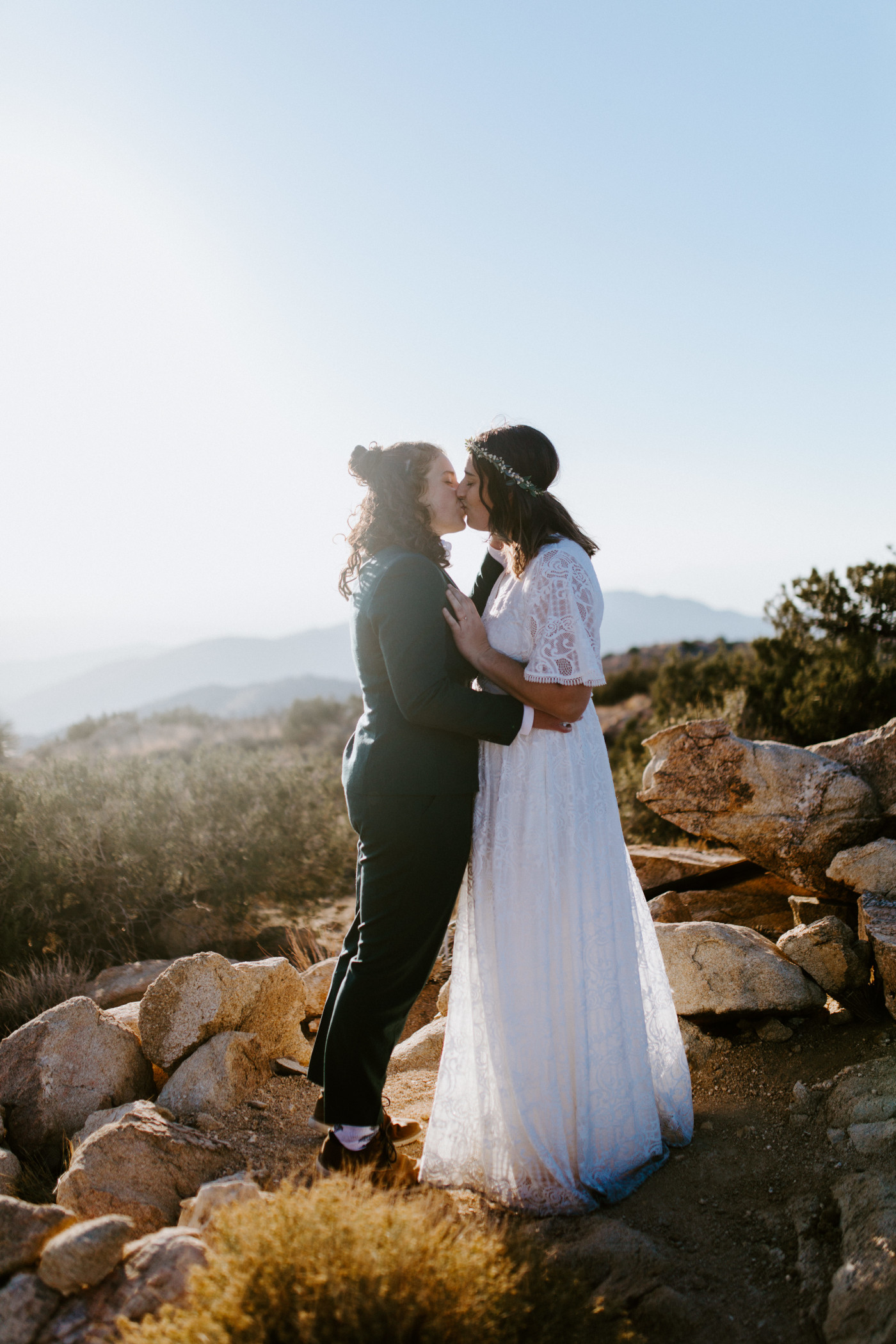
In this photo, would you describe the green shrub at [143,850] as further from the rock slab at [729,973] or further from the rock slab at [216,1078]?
the rock slab at [729,973]

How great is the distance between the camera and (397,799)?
2787 mm

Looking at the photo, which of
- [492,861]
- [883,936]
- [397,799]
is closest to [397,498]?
[397,799]

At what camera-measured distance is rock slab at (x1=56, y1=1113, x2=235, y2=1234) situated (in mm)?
2656

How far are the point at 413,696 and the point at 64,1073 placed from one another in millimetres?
2443

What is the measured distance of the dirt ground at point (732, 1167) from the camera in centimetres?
229

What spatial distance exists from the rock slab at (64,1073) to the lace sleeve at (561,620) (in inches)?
104

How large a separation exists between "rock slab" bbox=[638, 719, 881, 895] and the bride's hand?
1991mm

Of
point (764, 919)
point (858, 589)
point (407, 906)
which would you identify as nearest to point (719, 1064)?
point (764, 919)

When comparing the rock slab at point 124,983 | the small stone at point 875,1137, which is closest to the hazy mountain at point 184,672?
the rock slab at point 124,983

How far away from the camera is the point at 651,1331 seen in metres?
2.15

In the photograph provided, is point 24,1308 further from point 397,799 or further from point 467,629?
point 467,629

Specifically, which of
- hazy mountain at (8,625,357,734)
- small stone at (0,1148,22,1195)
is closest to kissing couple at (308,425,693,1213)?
small stone at (0,1148,22,1195)

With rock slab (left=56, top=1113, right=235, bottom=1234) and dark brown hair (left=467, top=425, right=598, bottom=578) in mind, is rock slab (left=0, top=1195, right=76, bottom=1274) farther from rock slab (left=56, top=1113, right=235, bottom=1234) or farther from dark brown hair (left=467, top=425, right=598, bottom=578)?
dark brown hair (left=467, top=425, right=598, bottom=578)

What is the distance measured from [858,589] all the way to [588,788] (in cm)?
649
